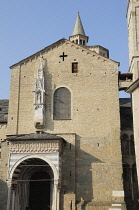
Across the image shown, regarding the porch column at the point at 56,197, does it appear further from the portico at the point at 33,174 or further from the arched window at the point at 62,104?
the arched window at the point at 62,104

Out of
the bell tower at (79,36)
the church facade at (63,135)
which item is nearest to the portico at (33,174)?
the church facade at (63,135)

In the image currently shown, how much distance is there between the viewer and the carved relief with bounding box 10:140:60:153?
2138 cm

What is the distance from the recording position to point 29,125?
2405cm

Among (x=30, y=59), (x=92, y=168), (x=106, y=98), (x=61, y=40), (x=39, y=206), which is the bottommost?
(x=39, y=206)

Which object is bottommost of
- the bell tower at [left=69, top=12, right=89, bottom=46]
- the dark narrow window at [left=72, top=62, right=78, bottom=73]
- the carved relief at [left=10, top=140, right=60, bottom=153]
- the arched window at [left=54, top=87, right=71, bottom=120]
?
the carved relief at [left=10, top=140, right=60, bottom=153]

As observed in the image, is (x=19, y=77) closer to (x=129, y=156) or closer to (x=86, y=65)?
(x=86, y=65)

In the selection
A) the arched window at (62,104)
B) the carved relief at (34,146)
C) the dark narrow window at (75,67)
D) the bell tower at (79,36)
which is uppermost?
the bell tower at (79,36)

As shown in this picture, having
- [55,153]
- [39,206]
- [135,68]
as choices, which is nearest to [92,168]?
[55,153]

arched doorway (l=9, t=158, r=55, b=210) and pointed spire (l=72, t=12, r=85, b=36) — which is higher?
pointed spire (l=72, t=12, r=85, b=36)

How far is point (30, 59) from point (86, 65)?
17.0 ft

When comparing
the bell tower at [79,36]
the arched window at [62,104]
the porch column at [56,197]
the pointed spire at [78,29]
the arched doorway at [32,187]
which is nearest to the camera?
the porch column at [56,197]

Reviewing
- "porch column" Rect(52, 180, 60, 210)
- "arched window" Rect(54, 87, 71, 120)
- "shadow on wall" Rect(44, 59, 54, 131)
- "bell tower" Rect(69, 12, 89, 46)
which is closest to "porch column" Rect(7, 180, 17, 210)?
"porch column" Rect(52, 180, 60, 210)

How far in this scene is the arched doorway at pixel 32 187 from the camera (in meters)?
22.1

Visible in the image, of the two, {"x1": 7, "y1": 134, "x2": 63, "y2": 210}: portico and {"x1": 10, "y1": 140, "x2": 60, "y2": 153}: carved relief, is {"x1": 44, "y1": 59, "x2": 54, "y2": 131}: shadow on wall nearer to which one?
{"x1": 7, "y1": 134, "x2": 63, "y2": 210}: portico
